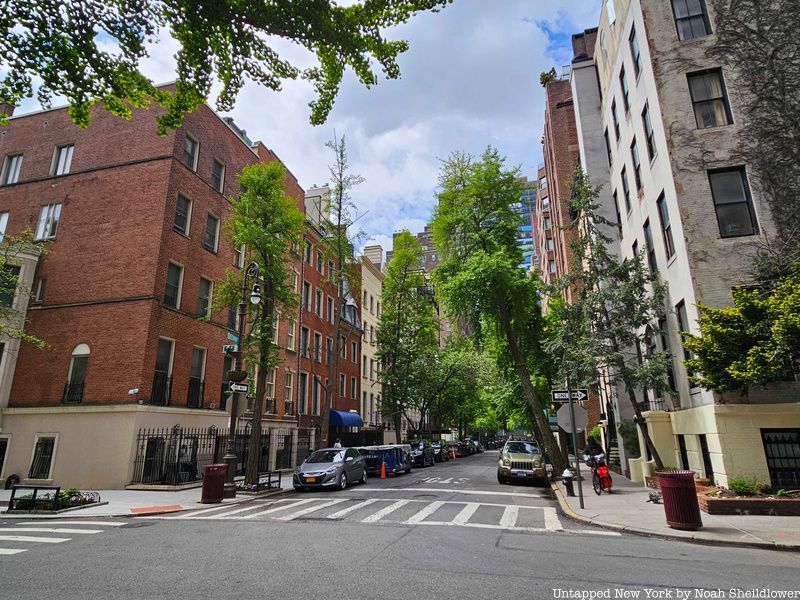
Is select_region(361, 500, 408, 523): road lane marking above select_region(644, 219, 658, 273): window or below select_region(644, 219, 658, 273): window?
below

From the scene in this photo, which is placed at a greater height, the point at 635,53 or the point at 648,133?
the point at 635,53

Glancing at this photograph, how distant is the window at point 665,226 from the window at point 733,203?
5.53ft

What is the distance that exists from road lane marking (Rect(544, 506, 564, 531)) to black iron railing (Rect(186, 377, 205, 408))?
52.2ft

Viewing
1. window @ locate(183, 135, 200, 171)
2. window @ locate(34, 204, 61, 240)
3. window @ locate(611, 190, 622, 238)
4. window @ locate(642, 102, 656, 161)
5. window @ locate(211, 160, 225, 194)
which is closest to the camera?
window @ locate(642, 102, 656, 161)

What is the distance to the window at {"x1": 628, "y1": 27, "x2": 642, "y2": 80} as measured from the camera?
18188mm

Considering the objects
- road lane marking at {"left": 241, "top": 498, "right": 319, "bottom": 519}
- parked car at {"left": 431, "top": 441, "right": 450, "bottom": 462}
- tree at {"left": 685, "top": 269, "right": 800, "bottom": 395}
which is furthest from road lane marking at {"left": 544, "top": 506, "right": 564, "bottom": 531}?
parked car at {"left": 431, "top": 441, "right": 450, "bottom": 462}

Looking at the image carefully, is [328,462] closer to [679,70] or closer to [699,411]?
[699,411]

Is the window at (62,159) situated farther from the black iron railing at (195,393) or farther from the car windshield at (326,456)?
the car windshield at (326,456)

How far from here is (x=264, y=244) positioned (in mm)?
18656

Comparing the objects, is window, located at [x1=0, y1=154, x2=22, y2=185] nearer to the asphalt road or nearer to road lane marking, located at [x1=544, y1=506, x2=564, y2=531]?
the asphalt road

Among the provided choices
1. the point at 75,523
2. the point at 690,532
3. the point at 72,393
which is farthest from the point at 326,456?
the point at 690,532

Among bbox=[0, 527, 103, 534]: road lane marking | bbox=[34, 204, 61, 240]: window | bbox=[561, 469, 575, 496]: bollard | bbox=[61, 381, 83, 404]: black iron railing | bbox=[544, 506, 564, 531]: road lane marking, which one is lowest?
bbox=[544, 506, 564, 531]: road lane marking

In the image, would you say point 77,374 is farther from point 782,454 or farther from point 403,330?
point 782,454

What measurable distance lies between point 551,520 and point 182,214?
2008 cm
